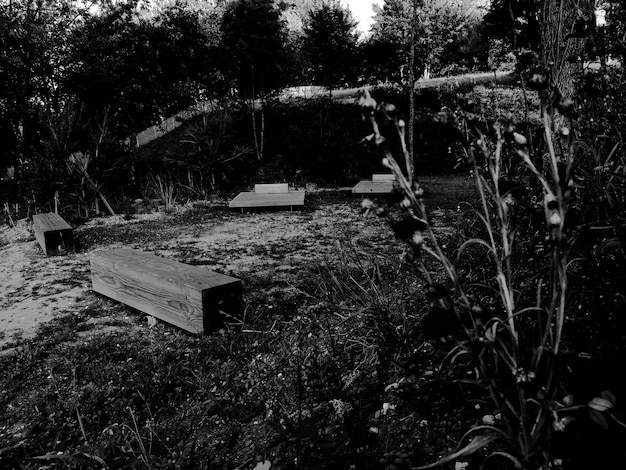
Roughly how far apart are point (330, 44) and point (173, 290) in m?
12.3

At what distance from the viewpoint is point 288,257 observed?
4965 mm

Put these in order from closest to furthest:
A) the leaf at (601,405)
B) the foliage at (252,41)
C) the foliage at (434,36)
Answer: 1. the leaf at (601,405)
2. the foliage at (252,41)
3. the foliage at (434,36)

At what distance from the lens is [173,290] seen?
3162 millimetres

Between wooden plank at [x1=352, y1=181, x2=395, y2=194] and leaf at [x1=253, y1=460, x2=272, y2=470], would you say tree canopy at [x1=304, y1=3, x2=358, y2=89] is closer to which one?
wooden plank at [x1=352, y1=181, x2=395, y2=194]

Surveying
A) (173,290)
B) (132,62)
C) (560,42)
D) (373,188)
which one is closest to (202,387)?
(173,290)

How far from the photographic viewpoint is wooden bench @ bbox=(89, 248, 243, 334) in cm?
299

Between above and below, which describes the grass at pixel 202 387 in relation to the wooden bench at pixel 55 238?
below

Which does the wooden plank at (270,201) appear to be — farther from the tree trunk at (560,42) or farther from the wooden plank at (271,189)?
the tree trunk at (560,42)

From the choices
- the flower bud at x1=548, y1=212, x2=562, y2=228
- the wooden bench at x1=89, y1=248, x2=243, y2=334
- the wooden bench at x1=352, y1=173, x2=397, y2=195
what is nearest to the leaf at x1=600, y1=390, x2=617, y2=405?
the flower bud at x1=548, y1=212, x2=562, y2=228

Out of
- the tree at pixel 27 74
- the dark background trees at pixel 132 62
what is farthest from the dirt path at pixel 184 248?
the tree at pixel 27 74

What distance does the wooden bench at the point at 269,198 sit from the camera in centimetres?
779

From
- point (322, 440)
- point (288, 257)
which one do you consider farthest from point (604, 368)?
point (288, 257)

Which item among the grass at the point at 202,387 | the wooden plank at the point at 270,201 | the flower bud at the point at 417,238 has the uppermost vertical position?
the flower bud at the point at 417,238

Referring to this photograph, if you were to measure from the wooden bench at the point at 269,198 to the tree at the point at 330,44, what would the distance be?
676 cm
